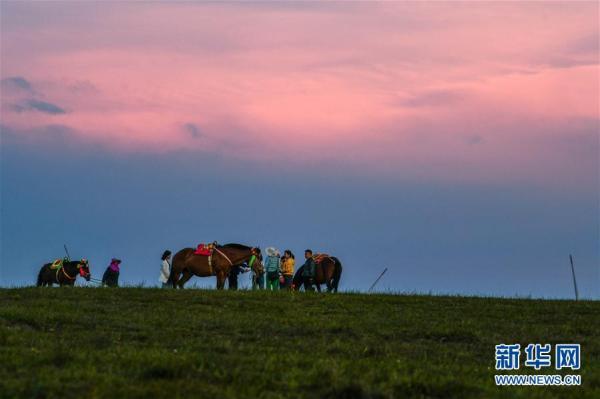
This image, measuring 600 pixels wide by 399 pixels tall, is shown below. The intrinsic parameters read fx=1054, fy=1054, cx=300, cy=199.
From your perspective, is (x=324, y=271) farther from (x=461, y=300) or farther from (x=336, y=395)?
(x=336, y=395)

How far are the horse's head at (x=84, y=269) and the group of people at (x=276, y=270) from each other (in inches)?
132

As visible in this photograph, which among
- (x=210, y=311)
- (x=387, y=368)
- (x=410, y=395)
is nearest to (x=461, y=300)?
(x=210, y=311)

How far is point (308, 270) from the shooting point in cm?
4103

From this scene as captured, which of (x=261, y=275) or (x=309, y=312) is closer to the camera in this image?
(x=309, y=312)

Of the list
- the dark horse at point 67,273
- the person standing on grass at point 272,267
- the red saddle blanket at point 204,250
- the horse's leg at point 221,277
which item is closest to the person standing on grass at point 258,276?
the person standing on grass at point 272,267

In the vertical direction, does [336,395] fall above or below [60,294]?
below

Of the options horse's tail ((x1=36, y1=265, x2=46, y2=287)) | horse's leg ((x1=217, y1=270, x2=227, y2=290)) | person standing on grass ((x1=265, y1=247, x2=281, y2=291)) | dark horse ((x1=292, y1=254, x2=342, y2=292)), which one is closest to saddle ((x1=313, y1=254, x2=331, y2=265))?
dark horse ((x1=292, y1=254, x2=342, y2=292))

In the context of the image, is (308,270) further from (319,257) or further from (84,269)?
(84,269)

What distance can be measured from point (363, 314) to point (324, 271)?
13785mm

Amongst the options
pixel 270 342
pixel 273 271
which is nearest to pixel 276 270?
pixel 273 271

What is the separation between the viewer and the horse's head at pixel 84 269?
42062mm

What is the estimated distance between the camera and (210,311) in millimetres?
27281

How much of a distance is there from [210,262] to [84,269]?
18.9 ft

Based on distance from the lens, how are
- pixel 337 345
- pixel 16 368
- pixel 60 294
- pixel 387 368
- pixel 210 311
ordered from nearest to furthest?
pixel 16 368
pixel 387 368
pixel 337 345
pixel 210 311
pixel 60 294
